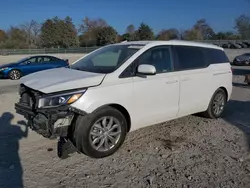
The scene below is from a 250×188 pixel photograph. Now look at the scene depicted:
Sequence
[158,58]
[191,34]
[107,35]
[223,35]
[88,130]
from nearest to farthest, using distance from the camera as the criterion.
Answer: [88,130] < [158,58] < [107,35] < [191,34] < [223,35]

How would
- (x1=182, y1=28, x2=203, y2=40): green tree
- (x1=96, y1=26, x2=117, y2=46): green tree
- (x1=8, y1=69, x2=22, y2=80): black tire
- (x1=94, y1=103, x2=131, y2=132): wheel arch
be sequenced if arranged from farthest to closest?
(x1=182, y1=28, x2=203, y2=40): green tree, (x1=96, y1=26, x2=117, y2=46): green tree, (x1=8, y1=69, x2=22, y2=80): black tire, (x1=94, y1=103, x2=131, y2=132): wheel arch

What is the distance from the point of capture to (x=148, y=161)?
13.0 ft

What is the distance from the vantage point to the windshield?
14.4 ft

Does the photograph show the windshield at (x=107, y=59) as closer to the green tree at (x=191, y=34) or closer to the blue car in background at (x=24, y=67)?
the blue car in background at (x=24, y=67)

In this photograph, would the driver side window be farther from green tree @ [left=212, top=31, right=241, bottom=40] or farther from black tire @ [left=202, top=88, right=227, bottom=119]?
green tree @ [left=212, top=31, right=241, bottom=40]

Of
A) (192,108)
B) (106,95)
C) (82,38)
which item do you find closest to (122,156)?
(106,95)

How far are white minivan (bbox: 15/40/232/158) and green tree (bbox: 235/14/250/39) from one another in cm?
7457

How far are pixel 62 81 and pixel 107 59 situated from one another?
1.26 m

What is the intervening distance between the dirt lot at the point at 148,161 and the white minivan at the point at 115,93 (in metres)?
0.38

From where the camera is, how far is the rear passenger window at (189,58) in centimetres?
510

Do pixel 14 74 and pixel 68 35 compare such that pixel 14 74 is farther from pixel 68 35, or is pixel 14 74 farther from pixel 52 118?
pixel 68 35

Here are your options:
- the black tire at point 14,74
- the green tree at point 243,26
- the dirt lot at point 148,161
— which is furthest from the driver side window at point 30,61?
the green tree at point 243,26

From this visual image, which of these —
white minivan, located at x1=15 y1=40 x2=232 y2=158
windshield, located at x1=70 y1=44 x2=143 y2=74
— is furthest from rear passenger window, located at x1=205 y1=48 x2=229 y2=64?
windshield, located at x1=70 y1=44 x2=143 y2=74

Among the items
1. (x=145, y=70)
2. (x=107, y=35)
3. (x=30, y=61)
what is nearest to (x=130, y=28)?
(x=107, y=35)
